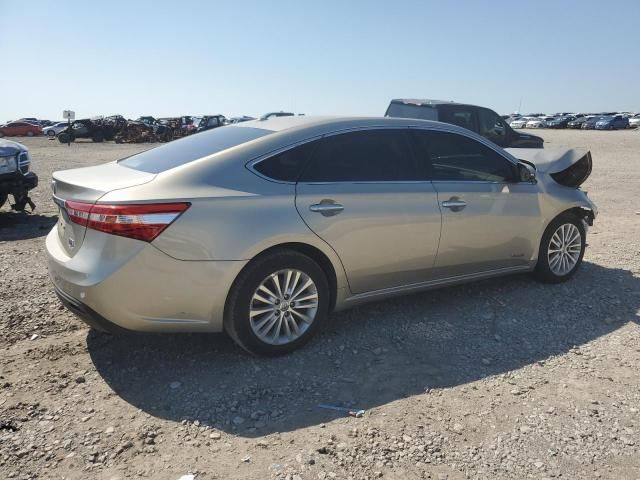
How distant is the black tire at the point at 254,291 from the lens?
3420 millimetres

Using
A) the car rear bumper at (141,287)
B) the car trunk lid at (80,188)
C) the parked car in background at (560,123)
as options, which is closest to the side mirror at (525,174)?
the car rear bumper at (141,287)

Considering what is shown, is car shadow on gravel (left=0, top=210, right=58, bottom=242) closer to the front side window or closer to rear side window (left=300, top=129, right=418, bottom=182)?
rear side window (left=300, top=129, right=418, bottom=182)

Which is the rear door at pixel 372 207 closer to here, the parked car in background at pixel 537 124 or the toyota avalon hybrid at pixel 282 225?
the toyota avalon hybrid at pixel 282 225

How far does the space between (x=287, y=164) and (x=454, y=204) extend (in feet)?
4.94

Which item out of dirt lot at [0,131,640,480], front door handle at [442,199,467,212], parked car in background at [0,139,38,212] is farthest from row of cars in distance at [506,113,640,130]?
dirt lot at [0,131,640,480]

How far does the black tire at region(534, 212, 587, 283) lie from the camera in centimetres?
512

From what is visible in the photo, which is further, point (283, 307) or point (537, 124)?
point (537, 124)

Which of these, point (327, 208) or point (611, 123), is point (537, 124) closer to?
point (611, 123)

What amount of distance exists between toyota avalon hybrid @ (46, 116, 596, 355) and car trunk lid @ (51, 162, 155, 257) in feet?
0.05

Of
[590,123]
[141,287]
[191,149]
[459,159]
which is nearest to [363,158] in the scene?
[459,159]

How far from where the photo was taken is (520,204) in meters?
4.82

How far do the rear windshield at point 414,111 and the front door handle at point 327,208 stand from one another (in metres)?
6.53

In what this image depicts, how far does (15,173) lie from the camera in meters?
7.68

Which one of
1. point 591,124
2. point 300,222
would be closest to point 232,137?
point 300,222
